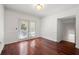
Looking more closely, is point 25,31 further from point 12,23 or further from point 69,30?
point 69,30

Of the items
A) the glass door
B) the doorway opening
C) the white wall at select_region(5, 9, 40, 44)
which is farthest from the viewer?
the doorway opening

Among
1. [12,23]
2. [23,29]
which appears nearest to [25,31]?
[23,29]

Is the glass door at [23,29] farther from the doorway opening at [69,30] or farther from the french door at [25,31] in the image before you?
the doorway opening at [69,30]

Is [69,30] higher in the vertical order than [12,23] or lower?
lower

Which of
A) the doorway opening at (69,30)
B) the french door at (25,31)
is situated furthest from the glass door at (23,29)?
the doorway opening at (69,30)

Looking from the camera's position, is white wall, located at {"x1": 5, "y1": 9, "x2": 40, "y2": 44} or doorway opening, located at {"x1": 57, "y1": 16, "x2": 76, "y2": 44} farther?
doorway opening, located at {"x1": 57, "y1": 16, "x2": 76, "y2": 44}

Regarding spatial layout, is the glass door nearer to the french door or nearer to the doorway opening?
the french door

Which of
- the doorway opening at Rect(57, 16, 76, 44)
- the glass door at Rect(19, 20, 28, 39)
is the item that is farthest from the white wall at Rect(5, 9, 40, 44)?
the doorway opening at Rect(57, 16, 76, 44)

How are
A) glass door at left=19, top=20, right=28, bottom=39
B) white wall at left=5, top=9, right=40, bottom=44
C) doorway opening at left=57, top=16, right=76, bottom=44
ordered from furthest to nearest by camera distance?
1. doorway opening at left=57, top=16, right=76, bottom=44
2. glass door at left=19, top=20, right=28, bottom=39
3. white wall at left=5, top=9, right=40, bottom=44
